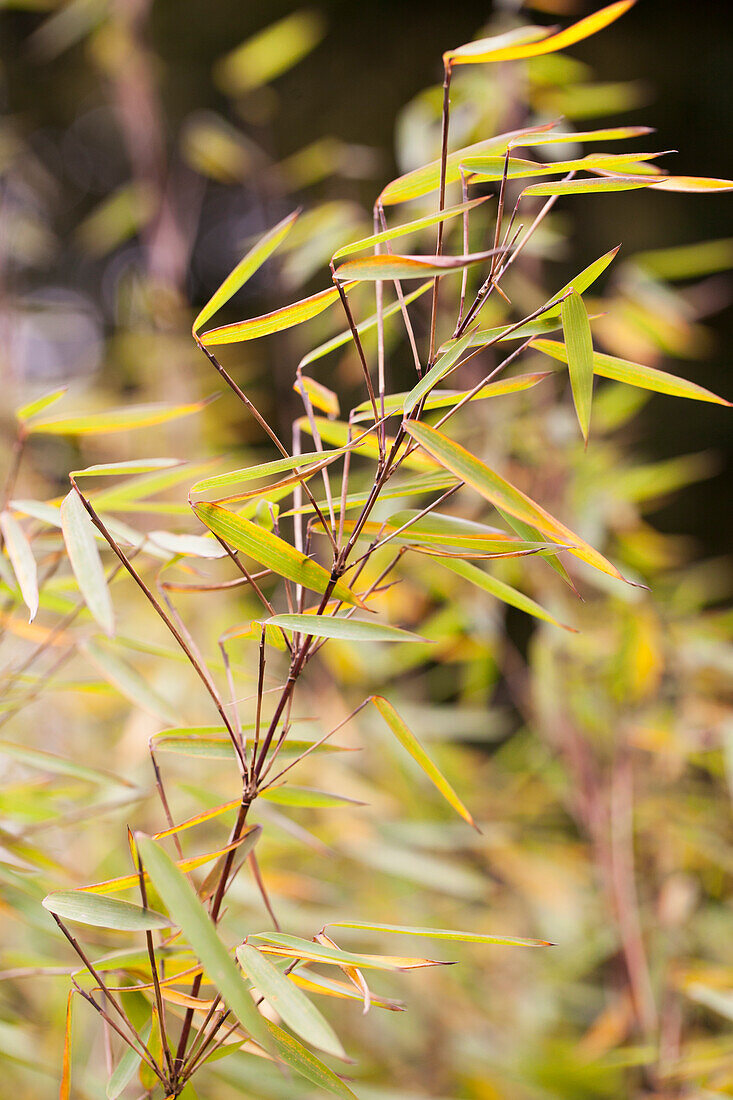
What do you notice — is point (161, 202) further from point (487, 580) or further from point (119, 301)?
point (487, 580)

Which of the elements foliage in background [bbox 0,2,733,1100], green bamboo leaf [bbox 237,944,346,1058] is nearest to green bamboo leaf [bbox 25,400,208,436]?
foliage in background [bbox 0,2,733,1100]

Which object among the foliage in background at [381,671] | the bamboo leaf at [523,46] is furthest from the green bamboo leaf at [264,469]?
the bamboo leaf at [523,46]

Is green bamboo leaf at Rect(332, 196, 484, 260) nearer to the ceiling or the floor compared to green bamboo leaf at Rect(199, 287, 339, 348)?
nearer to the ceiling

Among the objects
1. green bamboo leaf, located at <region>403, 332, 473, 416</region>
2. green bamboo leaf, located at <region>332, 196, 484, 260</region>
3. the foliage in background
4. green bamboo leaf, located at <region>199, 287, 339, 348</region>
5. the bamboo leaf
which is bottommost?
the foliage in background

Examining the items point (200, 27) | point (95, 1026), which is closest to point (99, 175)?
point (200, 27)

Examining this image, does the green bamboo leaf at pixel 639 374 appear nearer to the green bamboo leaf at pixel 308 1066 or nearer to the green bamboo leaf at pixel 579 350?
the green bamboo leaf at pixel 579 350

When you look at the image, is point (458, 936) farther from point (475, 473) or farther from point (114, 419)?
point (114, 419)

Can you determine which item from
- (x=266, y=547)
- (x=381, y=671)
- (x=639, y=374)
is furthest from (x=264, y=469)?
(x=381, y=671)

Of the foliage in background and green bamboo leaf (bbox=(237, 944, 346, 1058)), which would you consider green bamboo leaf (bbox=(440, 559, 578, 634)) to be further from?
green bamboo leaf (bbox=(237, 944, 346, 1058))

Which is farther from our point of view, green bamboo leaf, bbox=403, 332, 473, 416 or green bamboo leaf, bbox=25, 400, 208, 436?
green bamboo leaf, bbox=25, 400, 208, 436
